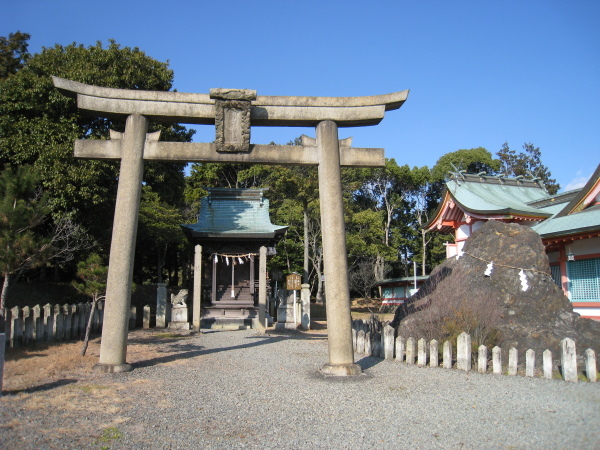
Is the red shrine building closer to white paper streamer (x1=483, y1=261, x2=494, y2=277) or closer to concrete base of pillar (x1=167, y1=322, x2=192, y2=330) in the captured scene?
white paper streamer (x1=483, y1=261, x2=494, y2=277)

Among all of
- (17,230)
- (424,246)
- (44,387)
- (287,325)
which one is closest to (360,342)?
(44,387)

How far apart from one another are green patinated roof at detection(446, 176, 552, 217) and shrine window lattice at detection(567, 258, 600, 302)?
11.6ft

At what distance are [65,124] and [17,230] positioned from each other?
23.0 feet

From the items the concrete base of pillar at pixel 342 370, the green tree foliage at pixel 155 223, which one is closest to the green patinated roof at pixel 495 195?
the concrete base of pillar at pixel 342 370

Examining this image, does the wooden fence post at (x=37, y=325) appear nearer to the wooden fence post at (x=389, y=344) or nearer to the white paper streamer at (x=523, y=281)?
the wooden fence post at (x=389, y=344)

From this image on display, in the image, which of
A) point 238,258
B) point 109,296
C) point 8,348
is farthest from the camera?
point 238,258

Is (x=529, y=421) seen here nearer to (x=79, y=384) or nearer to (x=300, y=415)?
(x=300, y=415)

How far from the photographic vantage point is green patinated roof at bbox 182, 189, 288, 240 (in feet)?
63.1

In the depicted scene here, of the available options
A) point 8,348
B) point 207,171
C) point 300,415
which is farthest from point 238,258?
point 207,171

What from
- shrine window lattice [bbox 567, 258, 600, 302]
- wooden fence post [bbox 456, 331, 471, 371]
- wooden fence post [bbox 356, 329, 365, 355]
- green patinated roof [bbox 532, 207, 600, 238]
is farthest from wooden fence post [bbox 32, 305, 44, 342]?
shrine window lattice [bbox 567, 258, 600, 302]

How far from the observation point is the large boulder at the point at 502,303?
29.4 ft

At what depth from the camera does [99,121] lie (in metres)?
16.1

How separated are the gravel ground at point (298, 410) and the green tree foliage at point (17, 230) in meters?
3.40

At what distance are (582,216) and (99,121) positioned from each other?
637 inches
